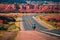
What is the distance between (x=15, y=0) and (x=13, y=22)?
0.49 meters

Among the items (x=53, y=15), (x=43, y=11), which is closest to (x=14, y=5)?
(x=43, y=11)

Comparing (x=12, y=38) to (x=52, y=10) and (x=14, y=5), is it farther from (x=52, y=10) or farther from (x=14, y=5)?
(x=52, y=10)

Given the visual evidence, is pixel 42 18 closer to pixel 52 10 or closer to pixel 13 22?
pixel 52 10

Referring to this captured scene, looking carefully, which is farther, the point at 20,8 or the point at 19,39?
the point at 20,8

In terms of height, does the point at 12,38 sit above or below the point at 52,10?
below

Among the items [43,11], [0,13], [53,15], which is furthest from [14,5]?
[53,15]

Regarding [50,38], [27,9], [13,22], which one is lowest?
[50,38]

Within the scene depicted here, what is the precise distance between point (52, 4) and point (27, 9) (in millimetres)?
576

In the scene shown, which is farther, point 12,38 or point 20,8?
point 20,8

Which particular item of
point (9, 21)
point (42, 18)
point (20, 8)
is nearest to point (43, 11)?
point (42, 18)

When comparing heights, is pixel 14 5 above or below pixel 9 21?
above

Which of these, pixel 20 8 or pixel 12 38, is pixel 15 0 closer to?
Result: pixel 20 8

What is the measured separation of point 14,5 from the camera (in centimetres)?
368

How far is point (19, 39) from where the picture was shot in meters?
3.45
